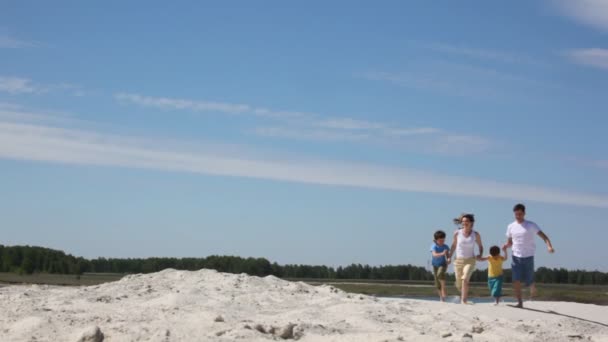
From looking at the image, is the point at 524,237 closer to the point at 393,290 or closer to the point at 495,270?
the point at 495,270

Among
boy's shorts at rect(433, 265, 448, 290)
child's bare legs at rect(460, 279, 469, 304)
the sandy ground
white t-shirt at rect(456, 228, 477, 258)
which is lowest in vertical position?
the sandy ground

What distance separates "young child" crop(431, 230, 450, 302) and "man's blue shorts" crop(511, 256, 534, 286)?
1.46 meters

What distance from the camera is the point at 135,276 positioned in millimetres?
16891

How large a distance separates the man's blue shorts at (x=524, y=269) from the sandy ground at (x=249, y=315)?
0.67 meters

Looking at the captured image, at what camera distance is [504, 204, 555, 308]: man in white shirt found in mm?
16375

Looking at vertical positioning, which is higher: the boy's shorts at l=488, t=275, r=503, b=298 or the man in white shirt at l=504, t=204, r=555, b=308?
the man in white shirt at l=504, t=204, r=555, b=308

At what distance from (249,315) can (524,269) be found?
21.7 ft

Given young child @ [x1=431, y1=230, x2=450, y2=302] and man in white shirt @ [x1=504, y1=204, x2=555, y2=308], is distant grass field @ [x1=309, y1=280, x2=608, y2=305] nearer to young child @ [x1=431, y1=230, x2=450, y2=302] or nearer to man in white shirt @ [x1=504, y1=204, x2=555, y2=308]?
young child @ [x1=431, y1=230, x2=450, y2=302]

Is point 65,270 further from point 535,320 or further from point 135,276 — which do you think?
point 535,320

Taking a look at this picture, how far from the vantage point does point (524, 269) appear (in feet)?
54.1

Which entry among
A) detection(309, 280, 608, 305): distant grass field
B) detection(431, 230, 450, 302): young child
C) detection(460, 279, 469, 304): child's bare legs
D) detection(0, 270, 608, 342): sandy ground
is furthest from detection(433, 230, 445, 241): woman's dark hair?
detection(309, 280, 608, 305): distant grass field

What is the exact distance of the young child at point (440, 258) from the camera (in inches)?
673

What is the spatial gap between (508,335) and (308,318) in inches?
123

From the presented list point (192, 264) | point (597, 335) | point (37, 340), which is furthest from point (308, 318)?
point (192, 264)
